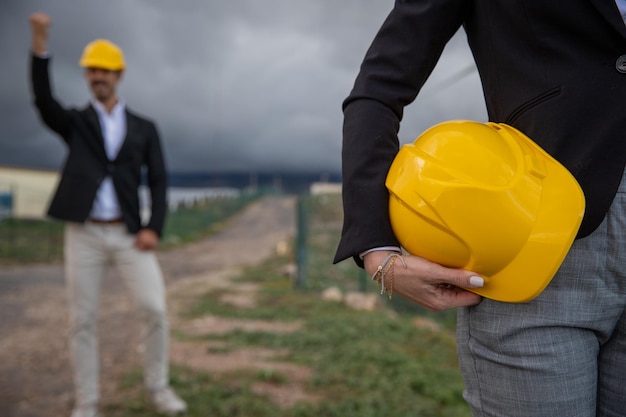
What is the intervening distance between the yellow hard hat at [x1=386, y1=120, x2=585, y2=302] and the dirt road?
11.9 ft

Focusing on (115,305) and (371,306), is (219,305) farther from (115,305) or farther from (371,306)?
(371,306)

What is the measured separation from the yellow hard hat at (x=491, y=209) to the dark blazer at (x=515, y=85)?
0.05 m

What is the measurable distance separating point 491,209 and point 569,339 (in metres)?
0.28

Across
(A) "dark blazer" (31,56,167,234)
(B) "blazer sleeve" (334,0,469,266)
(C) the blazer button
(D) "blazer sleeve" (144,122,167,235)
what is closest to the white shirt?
(A) "dark blazer" (31,56,167,234)

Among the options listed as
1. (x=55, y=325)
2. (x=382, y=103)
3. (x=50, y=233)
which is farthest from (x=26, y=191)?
(x=382, y=103)

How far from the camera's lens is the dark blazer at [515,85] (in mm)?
1055

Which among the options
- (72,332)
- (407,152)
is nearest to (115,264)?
(72,332)

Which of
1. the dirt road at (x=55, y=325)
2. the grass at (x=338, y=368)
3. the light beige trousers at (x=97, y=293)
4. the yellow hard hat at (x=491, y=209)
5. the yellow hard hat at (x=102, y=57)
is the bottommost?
the dirt road at (x=55, y=325)

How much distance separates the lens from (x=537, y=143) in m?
1.11

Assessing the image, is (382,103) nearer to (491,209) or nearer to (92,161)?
(491,209)

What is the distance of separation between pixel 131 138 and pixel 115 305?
446cm

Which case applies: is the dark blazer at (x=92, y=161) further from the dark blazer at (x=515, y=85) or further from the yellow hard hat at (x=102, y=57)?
the dark blazer at (x=515, y=85)

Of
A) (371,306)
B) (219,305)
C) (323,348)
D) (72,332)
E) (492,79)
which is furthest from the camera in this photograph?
(219,305)

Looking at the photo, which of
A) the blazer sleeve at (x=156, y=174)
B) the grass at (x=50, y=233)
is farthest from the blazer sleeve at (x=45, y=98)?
the grass at (x=50, y=233)
